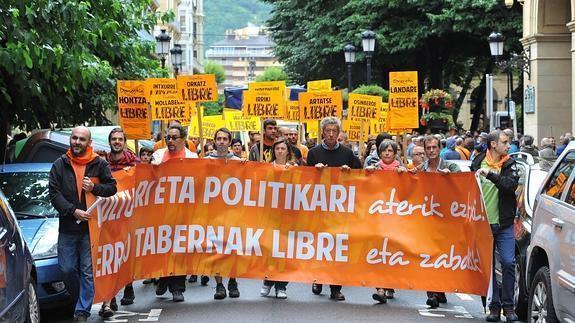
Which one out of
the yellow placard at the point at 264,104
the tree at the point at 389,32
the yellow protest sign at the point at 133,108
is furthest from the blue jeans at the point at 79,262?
the tree at the point at 389,32

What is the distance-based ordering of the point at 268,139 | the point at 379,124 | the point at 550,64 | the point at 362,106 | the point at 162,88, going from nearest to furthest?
the point at 268,139, the point at 162,88, the point at 362,106, the point at 379,124, the point at 550,64

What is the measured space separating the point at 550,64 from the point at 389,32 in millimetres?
11851

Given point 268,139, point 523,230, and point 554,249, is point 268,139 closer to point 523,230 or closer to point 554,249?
point 523,230

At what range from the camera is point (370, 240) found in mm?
10883

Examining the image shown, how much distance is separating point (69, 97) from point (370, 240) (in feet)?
29.2

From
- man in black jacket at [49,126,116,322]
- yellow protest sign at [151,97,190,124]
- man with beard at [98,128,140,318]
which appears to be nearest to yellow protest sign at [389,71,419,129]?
yellow protest sign at [151,97,190,124]

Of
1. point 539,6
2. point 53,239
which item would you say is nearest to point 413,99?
point 53,239

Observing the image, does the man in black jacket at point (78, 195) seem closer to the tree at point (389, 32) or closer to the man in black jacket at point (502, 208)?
the man in black jacket at point (502, 208)

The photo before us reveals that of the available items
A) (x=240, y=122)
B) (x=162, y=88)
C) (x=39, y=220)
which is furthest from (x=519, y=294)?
(x=240, y=122)

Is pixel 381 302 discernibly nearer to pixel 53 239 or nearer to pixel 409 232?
pixel 409 232

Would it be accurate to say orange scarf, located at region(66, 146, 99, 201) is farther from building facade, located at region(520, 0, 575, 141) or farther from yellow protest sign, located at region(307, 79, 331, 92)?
building facade, located at region(520, 0, 575, 141)

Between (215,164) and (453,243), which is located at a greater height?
(215,164)

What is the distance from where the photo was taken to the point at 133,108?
15750mm

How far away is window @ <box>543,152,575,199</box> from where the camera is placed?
325 inches
